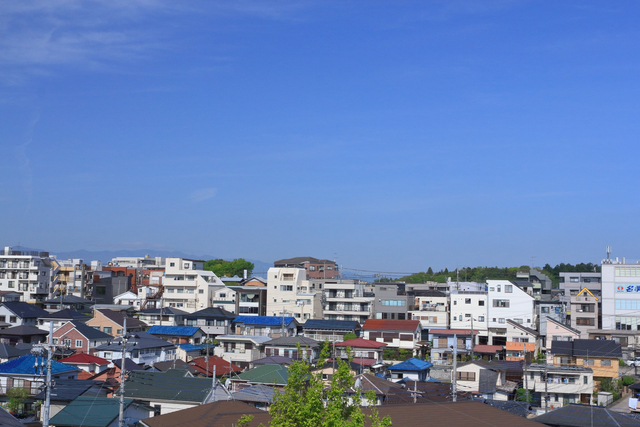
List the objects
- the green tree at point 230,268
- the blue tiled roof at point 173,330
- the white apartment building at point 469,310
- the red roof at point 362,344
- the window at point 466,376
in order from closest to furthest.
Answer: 1. the window at point 466,376
2. the red roof at point 362,344
3. the blue tiled roof at point 173,330
4. the white apartment building at point 469,310
5. the green tree at point 230,268

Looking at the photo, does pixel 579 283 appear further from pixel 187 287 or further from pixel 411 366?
Result: pixel 187 287

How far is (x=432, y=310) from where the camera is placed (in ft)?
169

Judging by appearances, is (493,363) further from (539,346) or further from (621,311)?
(621,311)

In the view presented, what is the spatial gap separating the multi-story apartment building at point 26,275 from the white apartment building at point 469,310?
42843 mm

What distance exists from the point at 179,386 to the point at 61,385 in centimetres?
515

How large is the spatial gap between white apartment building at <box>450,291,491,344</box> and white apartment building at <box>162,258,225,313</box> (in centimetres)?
2334

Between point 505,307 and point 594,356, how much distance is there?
43.1ft

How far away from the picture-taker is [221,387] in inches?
1007

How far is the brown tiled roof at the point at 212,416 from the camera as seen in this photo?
17250 millimetres

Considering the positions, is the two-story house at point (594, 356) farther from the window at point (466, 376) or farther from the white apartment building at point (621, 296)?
the white apartment building at point (621, 296)

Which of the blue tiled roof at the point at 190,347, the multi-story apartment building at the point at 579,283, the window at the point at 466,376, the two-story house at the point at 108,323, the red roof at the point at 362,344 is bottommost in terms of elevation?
the window at the point at 466,376

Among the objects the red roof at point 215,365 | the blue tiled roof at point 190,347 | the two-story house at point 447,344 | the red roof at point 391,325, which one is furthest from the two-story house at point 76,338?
the two-story house at point 447,344

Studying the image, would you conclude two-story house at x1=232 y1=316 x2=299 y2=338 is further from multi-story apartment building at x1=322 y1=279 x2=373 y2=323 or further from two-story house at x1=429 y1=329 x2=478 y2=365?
two-story house at x1=429 y1=329 x2=478 y2=365

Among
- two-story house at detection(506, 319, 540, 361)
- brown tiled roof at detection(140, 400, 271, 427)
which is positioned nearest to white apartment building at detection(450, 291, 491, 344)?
two-story house at detection(506, 319, 540, 361)
